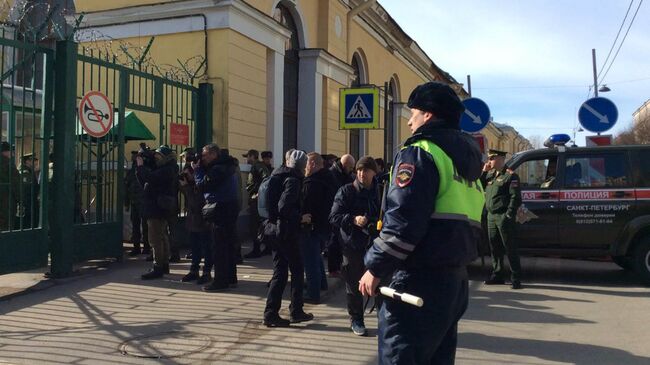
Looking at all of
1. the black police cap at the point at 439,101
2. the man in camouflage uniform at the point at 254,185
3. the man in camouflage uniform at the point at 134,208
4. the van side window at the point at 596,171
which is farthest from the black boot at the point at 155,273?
the van side window at the point at 596,171

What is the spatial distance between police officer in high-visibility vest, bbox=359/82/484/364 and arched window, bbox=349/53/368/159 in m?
15.4

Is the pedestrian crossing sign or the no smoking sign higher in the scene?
the pedestrian crossing sign

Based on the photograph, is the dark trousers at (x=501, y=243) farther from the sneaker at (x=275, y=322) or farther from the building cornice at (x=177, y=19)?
the building cornice at (x=177, y=19)

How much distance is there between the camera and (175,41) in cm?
1076

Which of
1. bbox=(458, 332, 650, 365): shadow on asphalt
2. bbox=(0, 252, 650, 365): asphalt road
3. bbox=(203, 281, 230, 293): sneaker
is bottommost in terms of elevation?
bbox=(458, 332, 650, 365): shadow on asphalt

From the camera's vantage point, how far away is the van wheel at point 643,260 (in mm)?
7766

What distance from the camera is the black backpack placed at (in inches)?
220

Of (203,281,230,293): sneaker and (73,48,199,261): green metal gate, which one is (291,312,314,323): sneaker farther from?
(73,48,199,261): green metal gate

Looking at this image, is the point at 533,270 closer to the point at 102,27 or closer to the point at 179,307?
the point at 179,307

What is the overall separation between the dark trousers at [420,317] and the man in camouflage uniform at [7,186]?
222 inches

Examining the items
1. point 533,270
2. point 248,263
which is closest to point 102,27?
point 248,263

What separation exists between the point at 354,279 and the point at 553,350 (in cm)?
185

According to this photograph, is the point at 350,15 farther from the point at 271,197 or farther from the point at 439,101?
the point at 439,101

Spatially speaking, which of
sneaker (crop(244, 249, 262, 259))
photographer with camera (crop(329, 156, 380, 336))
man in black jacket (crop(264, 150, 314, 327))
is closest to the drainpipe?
sneaker (crop(244, 249, 262, 259))
